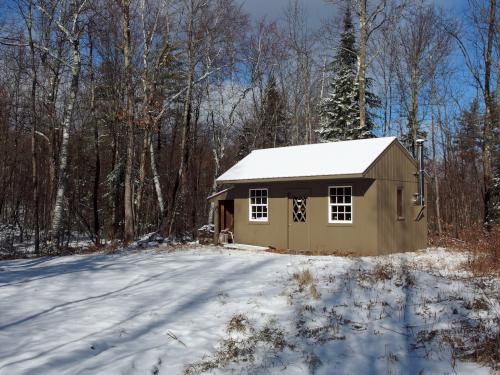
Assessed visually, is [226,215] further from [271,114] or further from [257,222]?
[271,114]

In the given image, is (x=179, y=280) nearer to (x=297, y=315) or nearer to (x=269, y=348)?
(x=297, y=315)

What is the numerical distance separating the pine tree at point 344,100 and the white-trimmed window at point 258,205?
11.3 m

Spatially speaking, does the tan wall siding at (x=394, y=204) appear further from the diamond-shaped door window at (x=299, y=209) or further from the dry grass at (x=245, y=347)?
the dry grass at (x=245, y=347)

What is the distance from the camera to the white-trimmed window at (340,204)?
48.2ft

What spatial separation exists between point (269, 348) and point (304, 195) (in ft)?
33.7

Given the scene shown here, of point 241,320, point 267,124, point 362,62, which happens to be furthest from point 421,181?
point 267,124

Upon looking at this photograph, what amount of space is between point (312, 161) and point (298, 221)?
7.61ft

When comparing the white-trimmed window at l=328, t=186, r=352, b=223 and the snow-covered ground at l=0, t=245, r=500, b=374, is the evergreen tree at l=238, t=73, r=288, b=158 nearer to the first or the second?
the white-trimmed window at l=328, t=186, r=352, b=223

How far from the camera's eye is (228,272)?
33.3 ft

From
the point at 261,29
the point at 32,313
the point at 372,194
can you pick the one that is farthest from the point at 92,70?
the point at 32,313

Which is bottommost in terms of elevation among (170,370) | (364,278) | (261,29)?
(170,370)

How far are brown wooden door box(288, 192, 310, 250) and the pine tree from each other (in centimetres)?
1180

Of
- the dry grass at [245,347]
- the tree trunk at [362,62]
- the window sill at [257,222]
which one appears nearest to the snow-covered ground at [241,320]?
the dry grass at [245,347]

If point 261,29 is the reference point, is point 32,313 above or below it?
below
